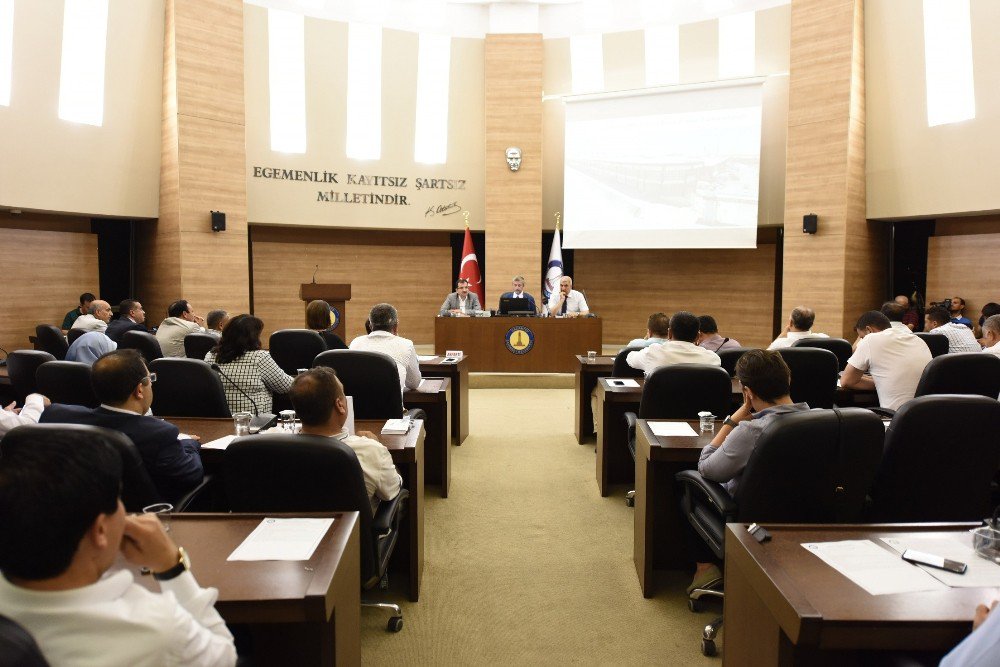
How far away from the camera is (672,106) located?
10039 mm

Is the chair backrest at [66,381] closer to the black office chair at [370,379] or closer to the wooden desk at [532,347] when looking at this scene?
the black office chair at [370,379]

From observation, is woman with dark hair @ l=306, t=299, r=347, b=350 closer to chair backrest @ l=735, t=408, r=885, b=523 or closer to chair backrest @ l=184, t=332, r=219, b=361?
chair backrest @ l=184, t=332, r=219, b=361

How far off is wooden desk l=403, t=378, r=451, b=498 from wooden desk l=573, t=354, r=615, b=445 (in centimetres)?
145

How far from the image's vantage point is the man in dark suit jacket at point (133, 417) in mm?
2414

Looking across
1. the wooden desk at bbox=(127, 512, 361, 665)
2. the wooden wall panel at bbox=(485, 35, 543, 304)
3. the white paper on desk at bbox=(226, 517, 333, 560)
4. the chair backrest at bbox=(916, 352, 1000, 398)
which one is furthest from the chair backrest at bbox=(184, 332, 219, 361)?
the wooden wall panel at bbox=(485, 35, 543, 304)

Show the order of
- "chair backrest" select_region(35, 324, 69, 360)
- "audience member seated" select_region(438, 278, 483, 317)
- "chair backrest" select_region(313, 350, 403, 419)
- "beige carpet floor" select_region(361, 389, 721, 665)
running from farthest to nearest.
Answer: "audience member seated" select_region(438, 278, 483, 317) → "chair backrest" select_region(35, 324, 69, 360) → "chair backrest" select_region(313, 350, 403, 419) → "beige carpet floor" select_region(361, 389, 721, 665)

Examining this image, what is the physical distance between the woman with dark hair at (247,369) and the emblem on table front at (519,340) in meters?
4.71

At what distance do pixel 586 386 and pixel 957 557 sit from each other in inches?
158

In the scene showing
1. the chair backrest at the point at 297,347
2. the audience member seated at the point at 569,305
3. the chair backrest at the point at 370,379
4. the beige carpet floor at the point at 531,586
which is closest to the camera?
the beige carpet floor at the point at 531,586

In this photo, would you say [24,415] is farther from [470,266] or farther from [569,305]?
[470,266]

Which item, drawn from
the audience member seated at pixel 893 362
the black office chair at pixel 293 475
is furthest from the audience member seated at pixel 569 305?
the black office chair at pixel 293 475

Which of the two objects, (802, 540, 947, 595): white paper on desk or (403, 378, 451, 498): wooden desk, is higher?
(802, 540, 947, 595): white paper on desk

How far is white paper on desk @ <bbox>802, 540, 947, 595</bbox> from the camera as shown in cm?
161

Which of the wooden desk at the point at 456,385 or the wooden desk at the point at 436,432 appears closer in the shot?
the wooden desk at the point at 436,432
